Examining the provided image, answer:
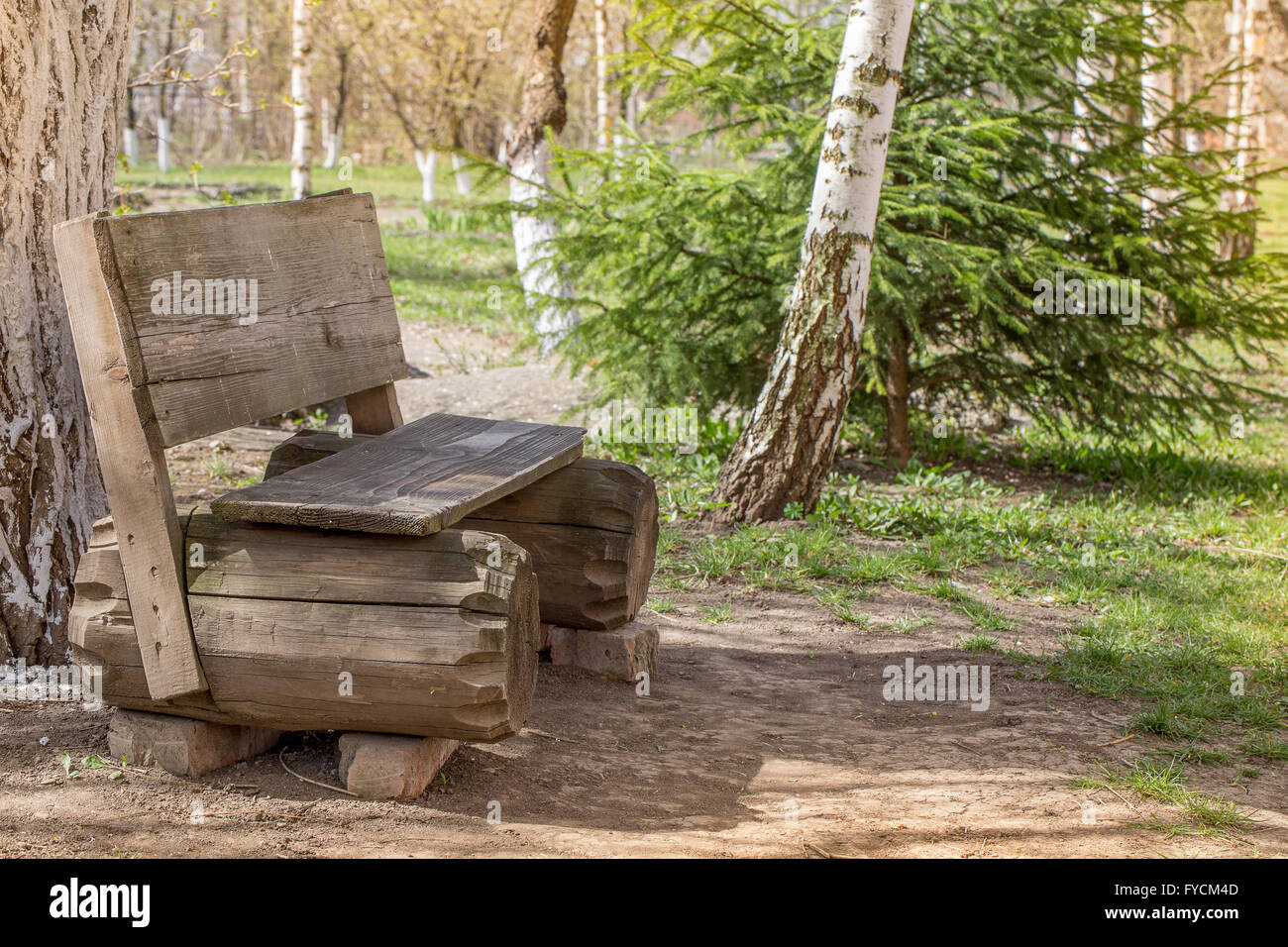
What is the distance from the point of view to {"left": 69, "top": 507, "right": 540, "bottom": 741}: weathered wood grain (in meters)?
2.50

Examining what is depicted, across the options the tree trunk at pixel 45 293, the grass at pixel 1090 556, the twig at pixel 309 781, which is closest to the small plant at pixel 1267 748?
the grass at pixel 1090 556

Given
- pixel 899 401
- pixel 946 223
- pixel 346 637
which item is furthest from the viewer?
pixel 899 401

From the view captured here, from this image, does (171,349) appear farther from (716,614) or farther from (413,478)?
(716,614)

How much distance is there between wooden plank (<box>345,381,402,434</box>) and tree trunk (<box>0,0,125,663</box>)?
2.77 feet

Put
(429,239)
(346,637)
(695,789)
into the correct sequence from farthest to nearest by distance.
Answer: (429,239), (695,789), (346,637)

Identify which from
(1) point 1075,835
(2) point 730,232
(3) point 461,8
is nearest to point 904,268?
(2) point 730,232

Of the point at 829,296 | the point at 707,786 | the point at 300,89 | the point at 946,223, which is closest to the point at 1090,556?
the point at 829,296

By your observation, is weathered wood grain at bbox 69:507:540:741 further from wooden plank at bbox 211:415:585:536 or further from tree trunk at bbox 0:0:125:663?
tree trunk at bbox 0:0:125:663

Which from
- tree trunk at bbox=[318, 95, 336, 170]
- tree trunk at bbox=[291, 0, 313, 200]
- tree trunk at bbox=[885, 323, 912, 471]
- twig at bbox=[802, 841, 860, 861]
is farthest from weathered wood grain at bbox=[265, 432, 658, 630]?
tree trunk at bbox=[318, 95, 336, 170]

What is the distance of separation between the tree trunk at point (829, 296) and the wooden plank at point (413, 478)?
1972 millimetres

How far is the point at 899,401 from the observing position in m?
6.95

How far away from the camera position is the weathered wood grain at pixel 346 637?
2.50 m

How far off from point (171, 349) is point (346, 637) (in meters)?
0.83

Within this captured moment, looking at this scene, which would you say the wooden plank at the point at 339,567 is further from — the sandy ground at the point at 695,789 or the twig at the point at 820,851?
the twig at the point at 820,851
